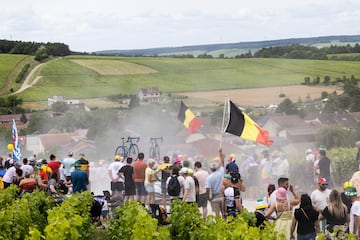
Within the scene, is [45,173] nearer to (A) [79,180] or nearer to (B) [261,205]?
(A) [79,180]

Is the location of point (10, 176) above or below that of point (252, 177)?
above

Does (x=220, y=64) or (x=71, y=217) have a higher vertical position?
(x=220, y=64)

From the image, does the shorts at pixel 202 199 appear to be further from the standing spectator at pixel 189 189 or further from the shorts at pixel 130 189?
the shorts at pixel 130 189

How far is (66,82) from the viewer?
7619cm

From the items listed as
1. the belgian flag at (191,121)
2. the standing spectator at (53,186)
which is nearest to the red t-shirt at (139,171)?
the standing spectator at (53,186)

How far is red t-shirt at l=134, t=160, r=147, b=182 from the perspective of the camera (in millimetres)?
15836

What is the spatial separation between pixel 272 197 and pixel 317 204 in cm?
69

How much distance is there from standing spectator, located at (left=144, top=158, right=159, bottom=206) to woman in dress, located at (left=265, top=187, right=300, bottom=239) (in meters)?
4.48

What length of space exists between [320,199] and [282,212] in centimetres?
77

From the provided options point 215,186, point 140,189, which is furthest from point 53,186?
point 215,186

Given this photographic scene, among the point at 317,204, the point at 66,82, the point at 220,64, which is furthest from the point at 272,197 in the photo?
the point at 220,64

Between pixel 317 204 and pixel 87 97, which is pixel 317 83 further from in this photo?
pixel 317 204

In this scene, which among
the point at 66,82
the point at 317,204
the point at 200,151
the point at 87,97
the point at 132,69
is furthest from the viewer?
the point at 132,69

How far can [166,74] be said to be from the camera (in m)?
79.2
